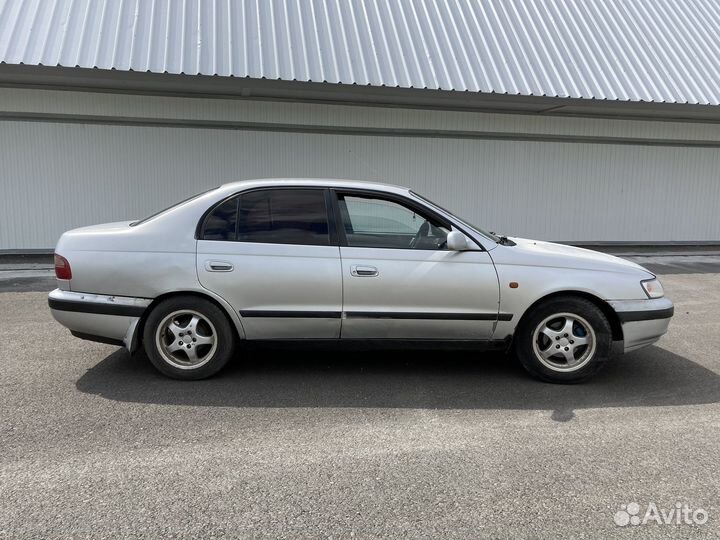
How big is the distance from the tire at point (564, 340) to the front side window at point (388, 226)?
977 millimetres

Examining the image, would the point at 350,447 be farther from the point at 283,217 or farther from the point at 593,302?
the point at 593,302

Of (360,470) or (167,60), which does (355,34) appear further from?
(360,470)

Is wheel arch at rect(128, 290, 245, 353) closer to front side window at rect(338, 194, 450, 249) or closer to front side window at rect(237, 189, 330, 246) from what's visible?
front side window at rect(237, 189, 330, 246)

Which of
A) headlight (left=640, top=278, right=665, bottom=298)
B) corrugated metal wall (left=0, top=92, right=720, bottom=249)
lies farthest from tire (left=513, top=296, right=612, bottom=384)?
corrugated metal wall (left=0, top=92, right=720, bottom=249)

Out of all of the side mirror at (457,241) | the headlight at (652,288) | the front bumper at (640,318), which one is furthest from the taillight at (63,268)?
the headlight at (652,288)

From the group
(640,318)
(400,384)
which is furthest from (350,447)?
(640,318)

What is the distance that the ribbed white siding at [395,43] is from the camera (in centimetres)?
823

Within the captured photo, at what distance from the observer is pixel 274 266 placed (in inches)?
160

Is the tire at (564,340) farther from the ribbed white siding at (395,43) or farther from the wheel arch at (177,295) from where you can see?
the ribbed white siding at (395,43)

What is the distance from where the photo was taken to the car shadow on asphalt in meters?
3.91

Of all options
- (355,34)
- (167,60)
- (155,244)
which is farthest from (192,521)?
(355,34)

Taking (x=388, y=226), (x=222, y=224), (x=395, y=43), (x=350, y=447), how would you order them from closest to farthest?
(x=350, y=447) < (x=222, y=224) < (x=388, y=226) < (x=395, y=43)

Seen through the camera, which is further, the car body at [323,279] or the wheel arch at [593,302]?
the wheel arch at [593,302]

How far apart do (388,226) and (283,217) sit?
33.6 inches
